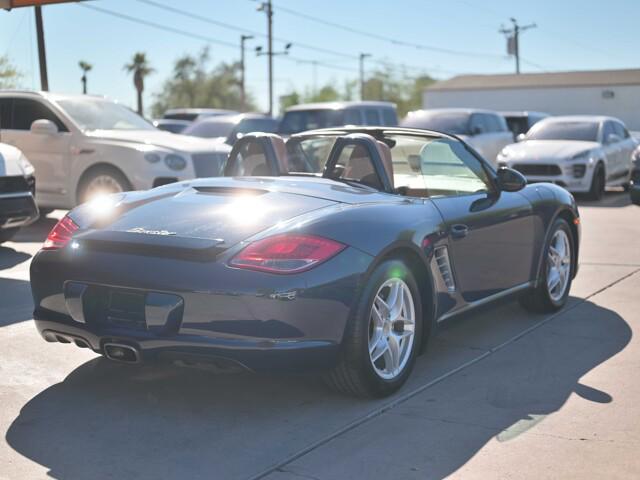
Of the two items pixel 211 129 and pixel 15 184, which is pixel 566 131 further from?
pixel 15 184

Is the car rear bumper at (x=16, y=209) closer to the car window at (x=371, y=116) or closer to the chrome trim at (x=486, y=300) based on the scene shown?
the chrome trim at (x=486, y=300)

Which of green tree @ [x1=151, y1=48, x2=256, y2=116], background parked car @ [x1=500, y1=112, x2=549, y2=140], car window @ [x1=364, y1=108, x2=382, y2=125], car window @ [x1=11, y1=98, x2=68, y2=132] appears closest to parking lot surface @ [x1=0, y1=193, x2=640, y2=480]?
car window @ [x1=11, y1=98, x2=68, y2=132]

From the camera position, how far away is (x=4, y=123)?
1271cm

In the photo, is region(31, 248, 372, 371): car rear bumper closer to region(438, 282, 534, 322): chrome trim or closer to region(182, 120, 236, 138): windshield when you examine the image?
region(438, 282, 534, 322): chrome trim

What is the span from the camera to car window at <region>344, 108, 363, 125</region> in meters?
19.0

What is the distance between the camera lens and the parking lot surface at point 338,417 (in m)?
3.80

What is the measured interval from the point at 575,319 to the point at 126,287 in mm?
3541

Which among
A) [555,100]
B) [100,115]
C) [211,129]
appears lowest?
[555,100]

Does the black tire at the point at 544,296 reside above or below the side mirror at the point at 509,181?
below

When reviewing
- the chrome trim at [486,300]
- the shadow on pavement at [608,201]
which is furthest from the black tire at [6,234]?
the shadow on pavement at [608,201]

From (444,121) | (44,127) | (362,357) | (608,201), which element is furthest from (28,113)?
(608,201)

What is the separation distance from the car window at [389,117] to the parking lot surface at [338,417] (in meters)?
13.8

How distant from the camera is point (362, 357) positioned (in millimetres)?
4453

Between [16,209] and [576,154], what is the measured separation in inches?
422
